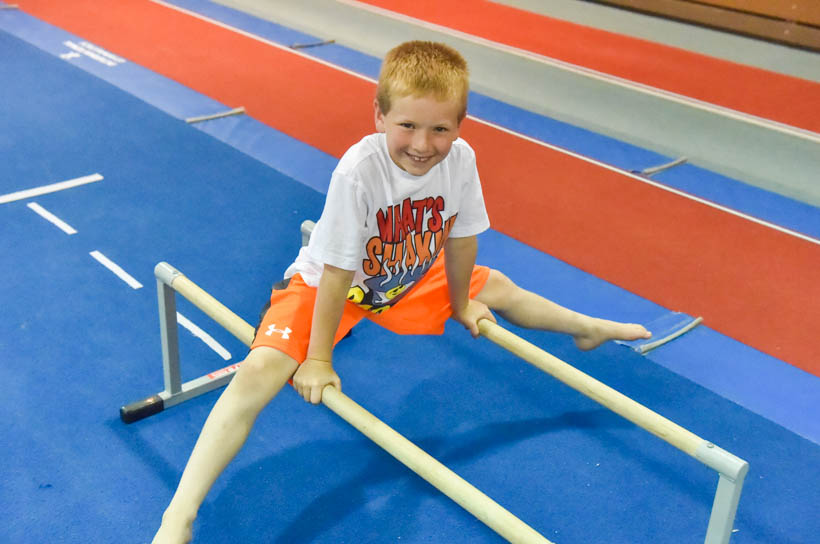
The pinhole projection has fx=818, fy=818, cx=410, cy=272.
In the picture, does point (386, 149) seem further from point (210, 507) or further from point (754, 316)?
point (754, 316)

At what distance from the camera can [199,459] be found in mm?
1788

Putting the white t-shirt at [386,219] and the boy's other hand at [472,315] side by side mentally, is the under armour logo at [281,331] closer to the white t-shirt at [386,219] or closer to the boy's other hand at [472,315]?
the white t-shirt at [386,219]

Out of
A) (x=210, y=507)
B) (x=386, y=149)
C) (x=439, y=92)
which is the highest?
(x=439, y=92)

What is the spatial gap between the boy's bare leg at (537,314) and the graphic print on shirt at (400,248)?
26 centimetres

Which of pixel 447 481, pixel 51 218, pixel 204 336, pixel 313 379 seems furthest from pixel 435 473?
pixel 51 218

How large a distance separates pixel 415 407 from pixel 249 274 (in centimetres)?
93

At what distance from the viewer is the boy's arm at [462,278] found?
6.77ft

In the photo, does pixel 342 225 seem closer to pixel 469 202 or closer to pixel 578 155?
pixel 469 202

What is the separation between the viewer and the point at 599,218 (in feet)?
11.7

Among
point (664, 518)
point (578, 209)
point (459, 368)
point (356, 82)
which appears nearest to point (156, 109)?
point (356, 82)

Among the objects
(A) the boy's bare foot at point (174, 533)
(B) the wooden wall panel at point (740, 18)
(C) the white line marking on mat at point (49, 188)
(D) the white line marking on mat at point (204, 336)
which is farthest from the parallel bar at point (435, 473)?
(B) the wooden wall panel at point (740, 18)

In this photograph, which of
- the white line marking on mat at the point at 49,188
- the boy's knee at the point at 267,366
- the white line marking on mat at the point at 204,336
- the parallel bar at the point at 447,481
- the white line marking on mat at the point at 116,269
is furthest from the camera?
the white line marking on mat at the point at 49,188

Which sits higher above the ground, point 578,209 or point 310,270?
point 310,270

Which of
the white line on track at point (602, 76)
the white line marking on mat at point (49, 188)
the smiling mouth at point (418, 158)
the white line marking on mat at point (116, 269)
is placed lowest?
the white line marking on mat at point (116, 269)
